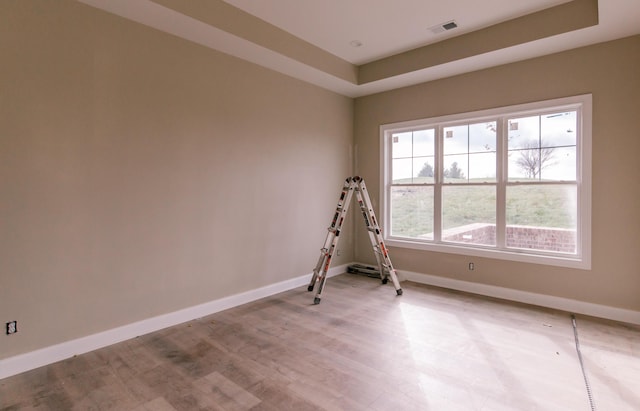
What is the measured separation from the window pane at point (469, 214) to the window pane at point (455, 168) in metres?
0.11

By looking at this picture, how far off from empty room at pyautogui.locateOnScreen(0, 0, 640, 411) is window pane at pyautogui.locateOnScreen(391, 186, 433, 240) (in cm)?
3

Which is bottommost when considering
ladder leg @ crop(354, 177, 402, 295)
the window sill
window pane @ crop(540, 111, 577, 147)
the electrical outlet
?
the electrical outlet

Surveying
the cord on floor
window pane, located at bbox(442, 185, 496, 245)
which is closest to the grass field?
window pane, located at bbox(442, 185, 496, 245)

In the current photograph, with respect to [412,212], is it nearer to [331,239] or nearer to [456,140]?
[456,140]

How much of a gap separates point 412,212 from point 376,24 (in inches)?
106

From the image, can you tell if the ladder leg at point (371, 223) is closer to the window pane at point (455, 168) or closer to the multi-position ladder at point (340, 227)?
the multi-position ladder at point (340, 227)

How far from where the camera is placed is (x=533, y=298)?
4.00m

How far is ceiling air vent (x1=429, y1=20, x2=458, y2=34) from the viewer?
3.71 m

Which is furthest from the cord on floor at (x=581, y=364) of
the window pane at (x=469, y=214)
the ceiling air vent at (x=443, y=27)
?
the ceiling air vent at (x=443, y=27)

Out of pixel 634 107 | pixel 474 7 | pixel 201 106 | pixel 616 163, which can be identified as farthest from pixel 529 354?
pixel 201 106

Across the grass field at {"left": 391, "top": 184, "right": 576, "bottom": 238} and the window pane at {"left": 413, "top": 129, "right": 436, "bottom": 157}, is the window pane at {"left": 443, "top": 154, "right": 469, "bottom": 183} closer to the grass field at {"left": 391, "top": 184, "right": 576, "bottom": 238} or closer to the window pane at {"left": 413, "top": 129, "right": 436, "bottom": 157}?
the grass field at {"left": 391, "top": 184, "right": 576, "bottom": 238}

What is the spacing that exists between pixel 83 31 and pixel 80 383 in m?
2.75

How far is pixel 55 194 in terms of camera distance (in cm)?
271

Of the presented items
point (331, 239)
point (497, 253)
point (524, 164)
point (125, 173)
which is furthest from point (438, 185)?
point (125, 173)
